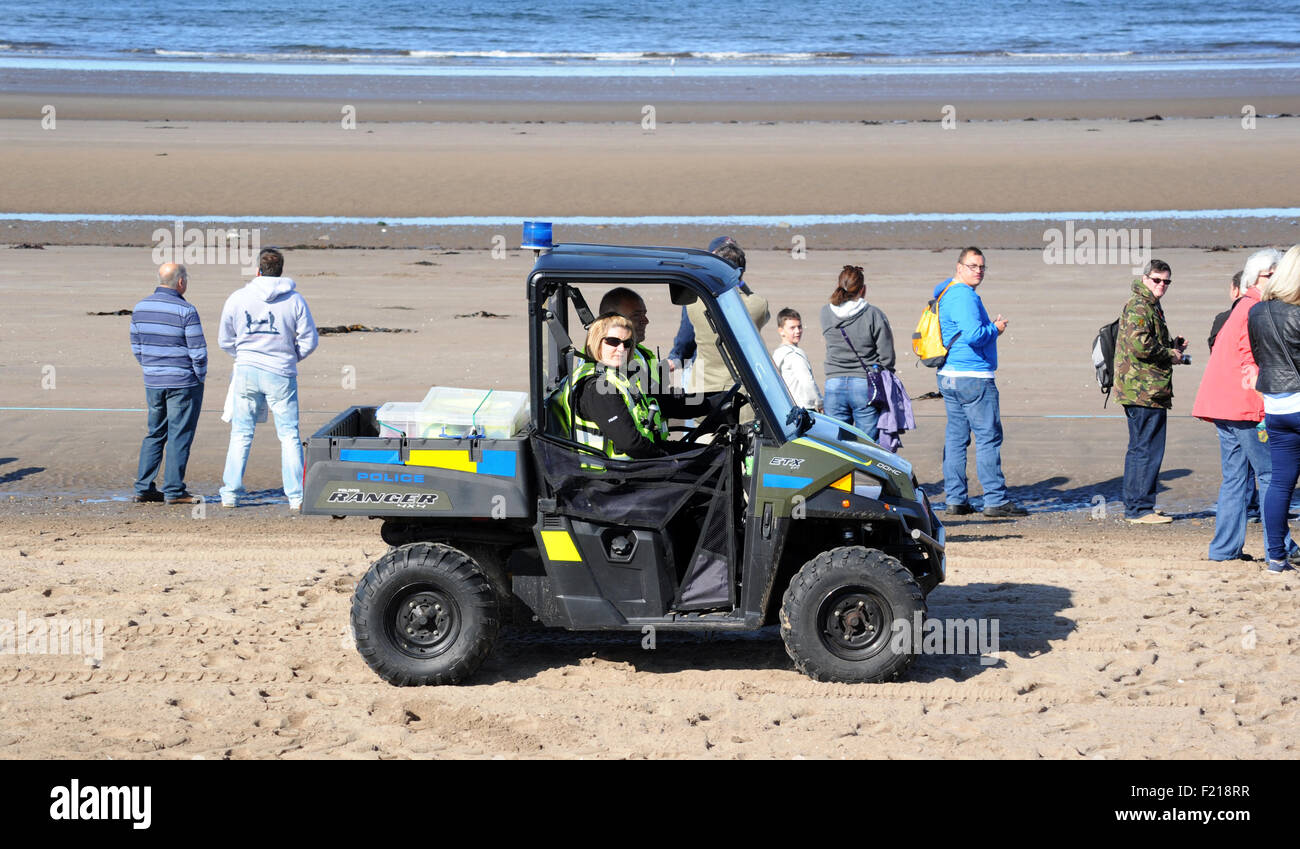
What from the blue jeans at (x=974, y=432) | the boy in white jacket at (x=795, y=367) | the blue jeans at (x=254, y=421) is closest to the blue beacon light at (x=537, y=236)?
the boy in white jacket at (x=795, y=367)

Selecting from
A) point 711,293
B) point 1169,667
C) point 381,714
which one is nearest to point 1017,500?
point 1169,667

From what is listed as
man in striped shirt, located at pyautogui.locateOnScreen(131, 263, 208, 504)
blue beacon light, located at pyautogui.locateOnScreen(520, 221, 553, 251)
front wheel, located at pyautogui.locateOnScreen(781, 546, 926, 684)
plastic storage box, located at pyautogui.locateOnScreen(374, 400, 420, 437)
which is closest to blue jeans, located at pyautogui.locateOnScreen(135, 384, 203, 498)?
man in striped shirt, located at pyautogui.locateOnScreen(131, 263, 208, 504)

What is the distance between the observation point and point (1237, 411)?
856cm

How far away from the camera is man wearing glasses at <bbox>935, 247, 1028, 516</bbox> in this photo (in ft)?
32.2

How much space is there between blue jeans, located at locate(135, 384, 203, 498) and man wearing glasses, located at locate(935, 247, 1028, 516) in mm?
5288

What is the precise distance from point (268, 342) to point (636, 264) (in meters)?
4.06

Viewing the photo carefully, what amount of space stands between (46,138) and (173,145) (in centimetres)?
284

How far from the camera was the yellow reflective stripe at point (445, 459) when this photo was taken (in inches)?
254

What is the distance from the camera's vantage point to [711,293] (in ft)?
21.0

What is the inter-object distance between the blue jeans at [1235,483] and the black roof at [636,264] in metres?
3.74

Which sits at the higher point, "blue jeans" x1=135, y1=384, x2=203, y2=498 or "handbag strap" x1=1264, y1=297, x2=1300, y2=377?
"handbag strap" x1=1264, y1=297, x2=1300, y2=377

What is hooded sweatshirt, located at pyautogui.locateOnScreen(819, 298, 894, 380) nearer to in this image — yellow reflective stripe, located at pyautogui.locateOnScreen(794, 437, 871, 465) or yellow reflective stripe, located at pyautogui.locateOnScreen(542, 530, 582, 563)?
yellow reflective stripe, located at pyautogui.locateOnScreen(794, 437, 871, 465)
